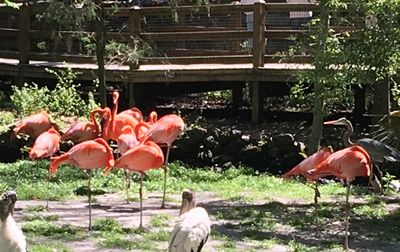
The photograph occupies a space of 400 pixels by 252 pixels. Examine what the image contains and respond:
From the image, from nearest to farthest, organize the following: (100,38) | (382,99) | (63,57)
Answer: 1. (382,99)
2. (100,38)
3. (63,57)

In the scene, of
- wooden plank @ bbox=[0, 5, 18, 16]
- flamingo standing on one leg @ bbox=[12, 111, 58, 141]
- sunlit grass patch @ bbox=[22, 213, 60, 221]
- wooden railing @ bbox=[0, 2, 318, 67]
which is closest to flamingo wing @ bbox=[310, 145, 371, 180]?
sunlit grass patch @ bbox=[22, 213, 60, 221]

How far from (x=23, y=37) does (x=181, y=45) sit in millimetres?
3467

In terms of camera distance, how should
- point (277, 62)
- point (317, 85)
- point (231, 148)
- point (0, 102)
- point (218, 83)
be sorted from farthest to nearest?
point (218, 83) → point (0, 102) → point (277, 62) → point (231, 148) → point (317, 85)

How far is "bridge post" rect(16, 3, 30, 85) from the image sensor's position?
1716cm

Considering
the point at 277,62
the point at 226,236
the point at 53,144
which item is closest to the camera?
the point at 226,236

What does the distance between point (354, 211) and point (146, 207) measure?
8.27 ft

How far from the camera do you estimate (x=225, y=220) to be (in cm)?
893

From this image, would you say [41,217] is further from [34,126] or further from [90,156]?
[34,126]

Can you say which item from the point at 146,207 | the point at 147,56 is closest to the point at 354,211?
the point at 146,207

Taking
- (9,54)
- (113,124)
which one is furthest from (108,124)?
(9,54)

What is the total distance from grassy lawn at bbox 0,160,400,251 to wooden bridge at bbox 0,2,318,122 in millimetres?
3378

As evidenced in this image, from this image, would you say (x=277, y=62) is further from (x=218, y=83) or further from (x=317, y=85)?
(x=317, y=85)

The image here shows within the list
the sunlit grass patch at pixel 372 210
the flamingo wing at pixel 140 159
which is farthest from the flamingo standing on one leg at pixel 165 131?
the sunlit grass patch at pixel 372 210

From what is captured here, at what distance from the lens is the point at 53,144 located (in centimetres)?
938
